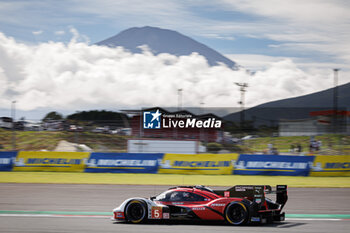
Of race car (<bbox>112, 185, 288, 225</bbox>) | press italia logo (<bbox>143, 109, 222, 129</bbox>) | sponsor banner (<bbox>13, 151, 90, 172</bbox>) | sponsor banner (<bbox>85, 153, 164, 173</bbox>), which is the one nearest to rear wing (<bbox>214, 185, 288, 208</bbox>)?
race car (<bbox>112, 185, 288, 225</bbox>)

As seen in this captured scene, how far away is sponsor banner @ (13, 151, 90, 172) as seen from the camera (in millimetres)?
24172

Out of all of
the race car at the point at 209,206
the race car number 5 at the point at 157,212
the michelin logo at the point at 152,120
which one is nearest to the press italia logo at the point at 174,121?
the michelin logo at the point at 152,120

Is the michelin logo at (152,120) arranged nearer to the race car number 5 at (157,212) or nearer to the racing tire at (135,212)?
the racing tire at (135,212)

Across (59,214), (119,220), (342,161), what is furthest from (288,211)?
(342,161)

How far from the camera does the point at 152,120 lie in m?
41.4

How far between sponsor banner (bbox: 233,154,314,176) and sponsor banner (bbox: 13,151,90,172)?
882 cm

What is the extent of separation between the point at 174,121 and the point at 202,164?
17471 mm

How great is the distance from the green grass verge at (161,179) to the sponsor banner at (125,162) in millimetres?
522

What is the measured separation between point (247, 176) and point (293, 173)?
2.56 meters

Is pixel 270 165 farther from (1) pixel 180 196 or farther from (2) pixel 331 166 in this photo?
(1) pixel 180 196

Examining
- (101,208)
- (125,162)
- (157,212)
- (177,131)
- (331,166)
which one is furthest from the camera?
(177,131)

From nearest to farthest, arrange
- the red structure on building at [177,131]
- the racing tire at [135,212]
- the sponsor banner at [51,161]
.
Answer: the racing tire at [135,212] → the sponsor banner at [51,161] → the red structure on building at [177,131]

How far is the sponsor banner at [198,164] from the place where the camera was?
75.9 ft

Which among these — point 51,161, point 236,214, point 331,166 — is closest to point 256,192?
point 236,214
